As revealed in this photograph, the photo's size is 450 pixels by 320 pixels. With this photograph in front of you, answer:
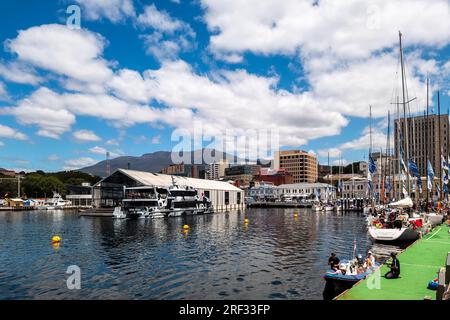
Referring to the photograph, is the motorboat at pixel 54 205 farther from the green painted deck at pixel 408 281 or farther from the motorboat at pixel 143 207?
the green painted deck at pixel 408 281

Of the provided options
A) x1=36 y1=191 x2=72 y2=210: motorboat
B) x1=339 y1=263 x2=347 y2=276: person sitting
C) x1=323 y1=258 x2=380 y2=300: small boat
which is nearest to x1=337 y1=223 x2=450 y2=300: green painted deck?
x1=323 y1=258 x2=380 y2=300: small boat

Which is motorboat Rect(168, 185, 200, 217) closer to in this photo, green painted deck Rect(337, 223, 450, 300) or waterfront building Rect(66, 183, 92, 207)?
waterfront building Rect(66, 183, 92, 207)

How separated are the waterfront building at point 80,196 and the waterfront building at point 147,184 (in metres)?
39.2

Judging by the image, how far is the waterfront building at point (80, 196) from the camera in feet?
530

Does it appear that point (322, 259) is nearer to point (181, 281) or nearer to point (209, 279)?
point (209, 279)

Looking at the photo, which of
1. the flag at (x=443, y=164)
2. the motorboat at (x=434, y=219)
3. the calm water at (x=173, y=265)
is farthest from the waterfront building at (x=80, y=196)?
the flag at (x=443, y=164)

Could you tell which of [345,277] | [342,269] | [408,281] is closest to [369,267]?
[342,269]

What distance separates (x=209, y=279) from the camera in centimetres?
2823

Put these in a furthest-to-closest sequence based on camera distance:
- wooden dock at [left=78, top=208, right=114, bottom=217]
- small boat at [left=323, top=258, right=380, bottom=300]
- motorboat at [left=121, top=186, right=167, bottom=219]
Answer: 1. wooden dock at [left=78, top=208, right=114, bottom=217]
2. motorboat at [left=121, top=186, right=167, bottom=219]
3. small boat at [left=323, top=258, right=380, bottom=300]

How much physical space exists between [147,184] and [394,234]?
73593mm

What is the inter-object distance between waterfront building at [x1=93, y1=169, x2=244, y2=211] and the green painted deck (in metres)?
80.1

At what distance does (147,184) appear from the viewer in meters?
102

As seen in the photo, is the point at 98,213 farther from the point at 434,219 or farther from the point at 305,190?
the point at 305,190

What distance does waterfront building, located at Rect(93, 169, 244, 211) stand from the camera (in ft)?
354
